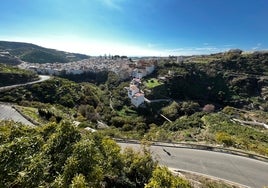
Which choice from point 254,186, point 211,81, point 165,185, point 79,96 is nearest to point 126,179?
point 165,185

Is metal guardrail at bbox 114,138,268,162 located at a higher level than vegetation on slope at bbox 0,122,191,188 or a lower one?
lower

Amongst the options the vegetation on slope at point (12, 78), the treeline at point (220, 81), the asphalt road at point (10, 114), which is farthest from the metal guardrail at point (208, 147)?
the vegetation on slope at point (12, 78)

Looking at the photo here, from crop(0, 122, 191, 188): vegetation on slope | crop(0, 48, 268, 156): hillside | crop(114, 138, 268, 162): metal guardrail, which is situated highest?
crop(0, 122, 191, 188): vegetation on slope

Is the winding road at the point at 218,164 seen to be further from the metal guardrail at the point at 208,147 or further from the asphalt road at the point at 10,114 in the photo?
the asphalt road at the point at 10,114

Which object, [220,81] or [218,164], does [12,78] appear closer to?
[218,164]

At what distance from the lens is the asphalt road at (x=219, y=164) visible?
1955 centimetres

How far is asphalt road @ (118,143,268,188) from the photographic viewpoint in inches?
770

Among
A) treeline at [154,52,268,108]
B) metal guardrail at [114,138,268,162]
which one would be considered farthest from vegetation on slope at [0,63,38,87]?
metal guardrail at [114,138,268,162]

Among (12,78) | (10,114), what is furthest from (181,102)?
(12,78)

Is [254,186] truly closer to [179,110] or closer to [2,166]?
[2,166]

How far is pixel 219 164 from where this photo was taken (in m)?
22.1

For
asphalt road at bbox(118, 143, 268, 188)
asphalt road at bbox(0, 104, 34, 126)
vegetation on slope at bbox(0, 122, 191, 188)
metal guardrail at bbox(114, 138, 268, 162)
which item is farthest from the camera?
asphalt road at bbox(0, 104, 34, 126)

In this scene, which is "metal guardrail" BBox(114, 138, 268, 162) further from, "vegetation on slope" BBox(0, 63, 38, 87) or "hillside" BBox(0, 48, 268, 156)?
"vegetation on slope" BBox(0, 63, 38, 87)

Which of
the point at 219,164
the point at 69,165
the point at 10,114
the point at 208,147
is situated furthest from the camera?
the point at 10,114
